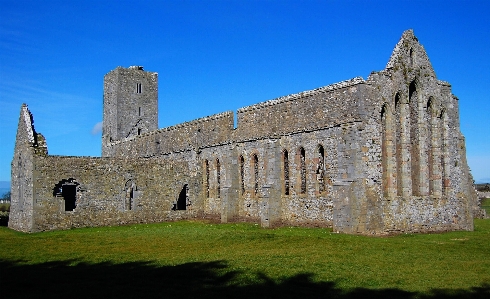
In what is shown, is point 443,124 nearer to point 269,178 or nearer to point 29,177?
point 269,178

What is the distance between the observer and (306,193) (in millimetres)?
24766

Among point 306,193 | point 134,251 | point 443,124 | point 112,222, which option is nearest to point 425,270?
point 134,251

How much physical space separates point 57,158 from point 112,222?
186 inches

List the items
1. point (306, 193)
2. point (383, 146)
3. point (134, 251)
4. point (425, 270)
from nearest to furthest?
point (425, 270) < point (134, 251) < point (383, 146) < point (306, 193)

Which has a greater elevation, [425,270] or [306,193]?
[306,193]

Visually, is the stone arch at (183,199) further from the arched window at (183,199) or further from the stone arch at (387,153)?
the stone arch at (387,153)

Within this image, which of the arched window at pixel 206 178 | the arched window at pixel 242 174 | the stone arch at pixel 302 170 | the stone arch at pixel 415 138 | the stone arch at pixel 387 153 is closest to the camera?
the stone arch at pixel 387 153

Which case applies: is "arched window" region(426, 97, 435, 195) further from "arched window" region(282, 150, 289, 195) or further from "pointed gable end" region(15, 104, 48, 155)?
"pointed gable end" region(15, 104, 48, 155)

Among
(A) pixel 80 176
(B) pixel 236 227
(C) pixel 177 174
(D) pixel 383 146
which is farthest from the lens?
(C) pixel 177 174

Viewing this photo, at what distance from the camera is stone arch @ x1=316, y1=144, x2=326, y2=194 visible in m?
24.1

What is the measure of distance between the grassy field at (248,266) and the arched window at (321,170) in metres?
3.02

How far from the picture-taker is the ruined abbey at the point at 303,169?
72.3ft

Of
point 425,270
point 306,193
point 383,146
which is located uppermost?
point 383,146

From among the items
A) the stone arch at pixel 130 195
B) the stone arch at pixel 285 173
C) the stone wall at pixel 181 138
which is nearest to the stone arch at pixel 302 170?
the stone arch at pixel 285 173
